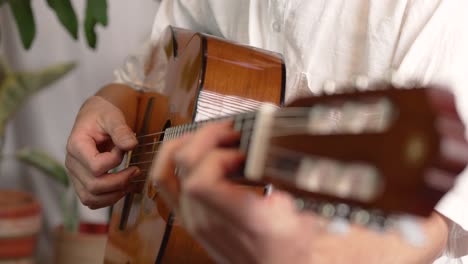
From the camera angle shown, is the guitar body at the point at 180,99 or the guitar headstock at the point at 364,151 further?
the guitar body at the point at 180,99

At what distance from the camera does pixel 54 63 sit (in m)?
1.91

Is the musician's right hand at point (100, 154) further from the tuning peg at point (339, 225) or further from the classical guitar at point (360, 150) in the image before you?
the tuning peg at point (339, 225)

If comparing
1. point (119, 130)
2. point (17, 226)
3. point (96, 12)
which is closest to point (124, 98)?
point (119, 130)

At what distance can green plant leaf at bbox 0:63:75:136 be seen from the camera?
169 centimetres

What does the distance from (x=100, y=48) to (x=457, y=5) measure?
1.41 metres

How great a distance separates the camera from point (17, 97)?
171 cm

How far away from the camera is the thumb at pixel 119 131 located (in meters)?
0.91

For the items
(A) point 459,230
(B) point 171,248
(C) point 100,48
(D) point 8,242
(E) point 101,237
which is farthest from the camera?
(C) point 100,48

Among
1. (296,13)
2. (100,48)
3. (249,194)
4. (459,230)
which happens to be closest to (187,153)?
(249,194)

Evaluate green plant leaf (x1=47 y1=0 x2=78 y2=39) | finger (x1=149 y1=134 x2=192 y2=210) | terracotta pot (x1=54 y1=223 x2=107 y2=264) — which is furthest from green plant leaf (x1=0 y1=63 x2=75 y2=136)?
finger (x1=149 y1=134 x2=192 y2=210)

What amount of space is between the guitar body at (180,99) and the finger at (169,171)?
0.68 ft

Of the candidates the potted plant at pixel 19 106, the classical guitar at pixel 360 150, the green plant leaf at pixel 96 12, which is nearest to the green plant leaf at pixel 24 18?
the potted plant at pixel 19 106

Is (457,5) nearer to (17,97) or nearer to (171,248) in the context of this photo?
(171,248)

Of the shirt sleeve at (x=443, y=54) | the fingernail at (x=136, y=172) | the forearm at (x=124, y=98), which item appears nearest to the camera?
the shirt sleeve at (x=443, y=54)
